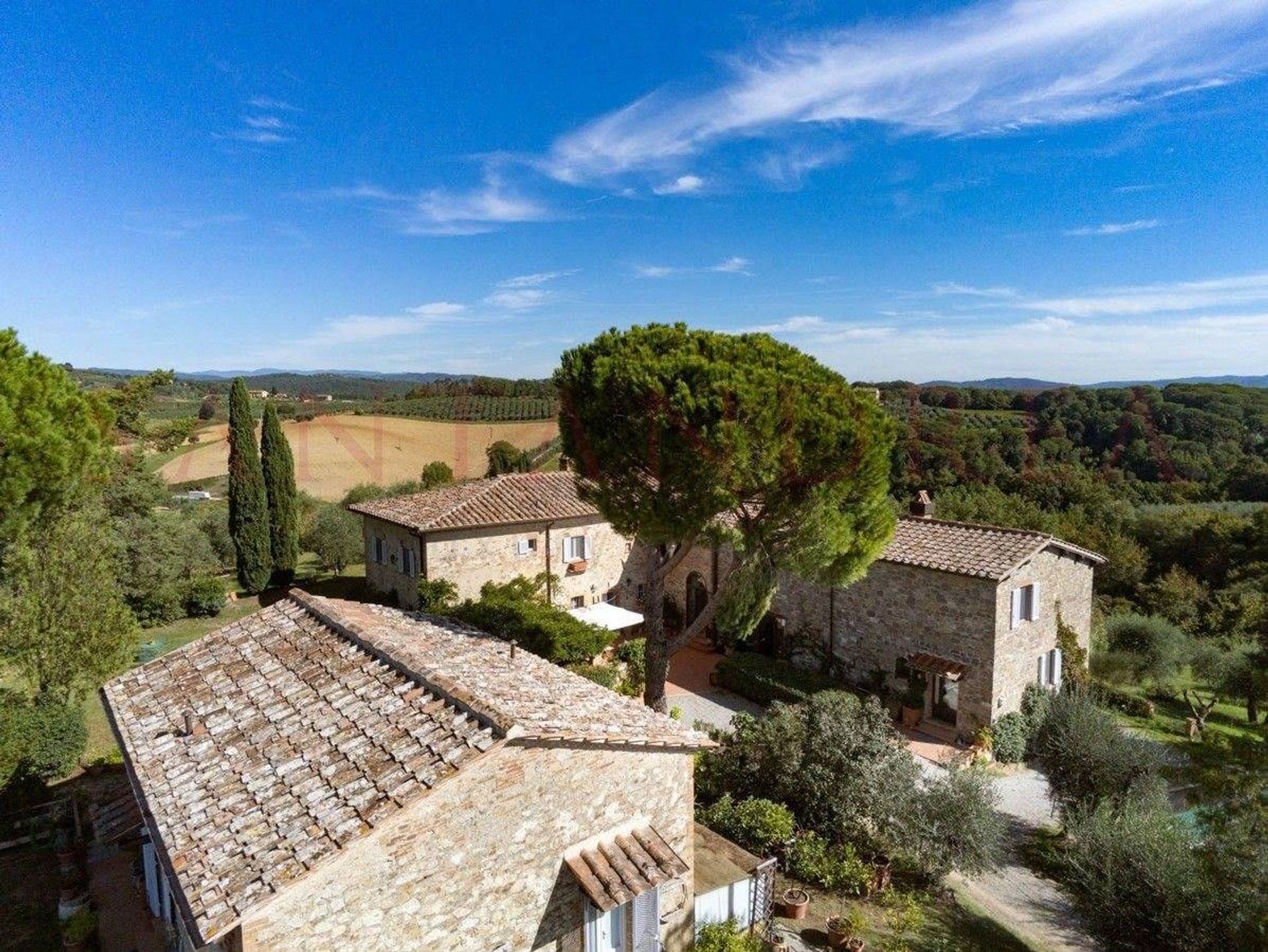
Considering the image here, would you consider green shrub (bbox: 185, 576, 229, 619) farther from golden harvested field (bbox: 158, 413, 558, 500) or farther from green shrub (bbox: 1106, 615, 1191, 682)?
green shrub (bbox: 1106, 615, 1191, 682)

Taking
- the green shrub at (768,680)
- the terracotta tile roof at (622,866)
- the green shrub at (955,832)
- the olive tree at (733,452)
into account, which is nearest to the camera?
the terracotta tile roof at (622,866)

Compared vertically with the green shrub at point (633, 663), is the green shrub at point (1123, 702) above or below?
below

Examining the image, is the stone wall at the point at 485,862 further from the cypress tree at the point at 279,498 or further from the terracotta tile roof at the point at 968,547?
the cypress tree at the point at 279,498

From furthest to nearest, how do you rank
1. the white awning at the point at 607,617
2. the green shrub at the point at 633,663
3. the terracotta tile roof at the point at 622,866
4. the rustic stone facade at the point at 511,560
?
1. the rustic stone facade at the point at 511,560
2. the white awning at the point at 607,617
3. the green shrub at the point at 633,663
4. the terracotta tile roof at the point at 622,866

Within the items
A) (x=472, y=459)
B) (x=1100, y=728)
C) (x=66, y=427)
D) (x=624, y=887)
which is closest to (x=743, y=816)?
(x=624, y=887)

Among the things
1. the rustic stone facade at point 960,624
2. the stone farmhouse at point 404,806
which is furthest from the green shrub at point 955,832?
the rustic stone facade at point 960,624

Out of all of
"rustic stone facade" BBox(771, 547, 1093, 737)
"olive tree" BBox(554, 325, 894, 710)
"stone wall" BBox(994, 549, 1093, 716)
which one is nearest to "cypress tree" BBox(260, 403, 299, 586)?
"olive tree" BBox(554, 325, 894, 710)

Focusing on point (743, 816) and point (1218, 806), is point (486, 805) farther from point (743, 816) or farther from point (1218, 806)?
point (1218, 806)
